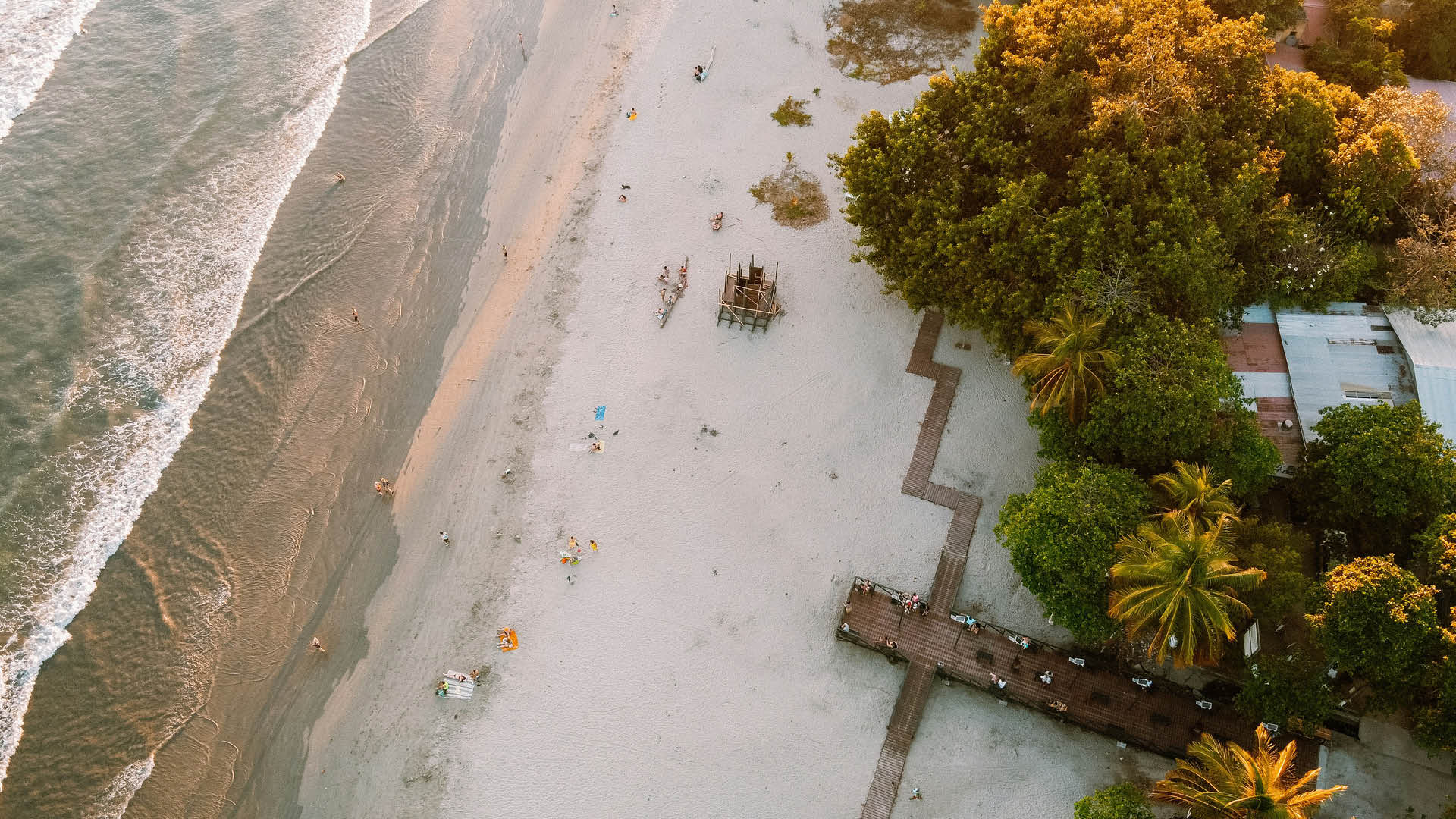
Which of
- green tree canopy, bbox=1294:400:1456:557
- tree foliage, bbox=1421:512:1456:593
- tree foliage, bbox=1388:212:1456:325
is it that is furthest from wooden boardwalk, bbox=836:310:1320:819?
tree foliage, bbox=1388:212:1456:325

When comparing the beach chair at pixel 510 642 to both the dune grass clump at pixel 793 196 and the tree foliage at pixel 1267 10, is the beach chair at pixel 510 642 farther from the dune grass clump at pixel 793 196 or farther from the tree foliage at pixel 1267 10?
the tree foliage at pixel 1267 10

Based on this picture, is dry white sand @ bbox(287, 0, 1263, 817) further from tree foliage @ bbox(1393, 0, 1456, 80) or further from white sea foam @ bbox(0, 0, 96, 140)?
tree foliage @ bbox(1393, 0, 1456, 80)

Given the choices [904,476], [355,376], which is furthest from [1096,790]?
[355,376]

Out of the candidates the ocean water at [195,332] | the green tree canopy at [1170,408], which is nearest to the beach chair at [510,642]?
the ocean water at [195,332]

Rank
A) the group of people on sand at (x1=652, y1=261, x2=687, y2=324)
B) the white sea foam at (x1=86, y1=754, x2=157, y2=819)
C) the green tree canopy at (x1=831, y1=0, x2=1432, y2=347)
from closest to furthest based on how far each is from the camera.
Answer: the white sea foam at (x1=86, y1=754, x2=157, y2=819) < the green tree canopy at (x1=831, y1=0, x2=1432, y2=347) < the group of people on sand at (x1=652, y1=261, x2=687, y2=324)

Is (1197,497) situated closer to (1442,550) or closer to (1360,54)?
(1442,550)
